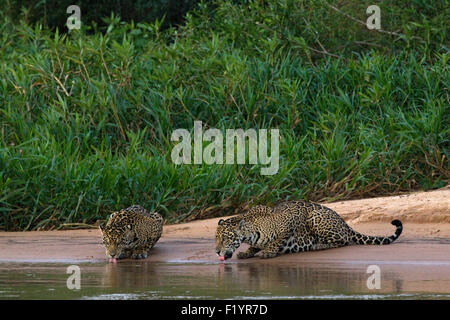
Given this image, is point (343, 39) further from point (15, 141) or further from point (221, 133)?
point (15, 141)

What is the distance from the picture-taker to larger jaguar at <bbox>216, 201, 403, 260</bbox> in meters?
8.67

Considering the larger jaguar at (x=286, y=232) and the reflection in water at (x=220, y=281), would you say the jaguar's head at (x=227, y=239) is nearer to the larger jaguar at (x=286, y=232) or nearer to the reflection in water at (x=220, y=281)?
the larger jaguar at (x=286, y=232)

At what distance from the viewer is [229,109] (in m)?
13.7

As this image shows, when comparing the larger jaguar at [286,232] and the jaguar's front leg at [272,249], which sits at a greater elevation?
the larger jaguar at [286,232]

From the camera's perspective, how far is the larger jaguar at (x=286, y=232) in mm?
8672

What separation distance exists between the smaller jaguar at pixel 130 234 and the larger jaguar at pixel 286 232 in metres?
0.77

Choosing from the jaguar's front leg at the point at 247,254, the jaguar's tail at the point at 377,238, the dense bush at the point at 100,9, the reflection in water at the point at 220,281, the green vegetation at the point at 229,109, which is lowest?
the reflection in water at the point at 220,281

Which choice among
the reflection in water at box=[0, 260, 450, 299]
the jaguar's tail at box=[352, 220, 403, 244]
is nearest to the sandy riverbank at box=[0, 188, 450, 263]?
the jaguar's tail at box=[352, 220, 403, 244]

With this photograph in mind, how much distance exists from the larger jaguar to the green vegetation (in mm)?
2223

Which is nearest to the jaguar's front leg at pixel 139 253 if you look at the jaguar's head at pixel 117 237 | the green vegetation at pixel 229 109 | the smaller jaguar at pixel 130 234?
the smaller jaguar at pixel 130 234

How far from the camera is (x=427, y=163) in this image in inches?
489

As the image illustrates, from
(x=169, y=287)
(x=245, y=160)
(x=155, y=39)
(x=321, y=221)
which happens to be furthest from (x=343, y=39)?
(x=169, y=287)

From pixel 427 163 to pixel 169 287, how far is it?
6076 millimetres

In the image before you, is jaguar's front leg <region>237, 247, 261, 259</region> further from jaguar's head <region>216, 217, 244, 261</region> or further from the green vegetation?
the green vegetation
